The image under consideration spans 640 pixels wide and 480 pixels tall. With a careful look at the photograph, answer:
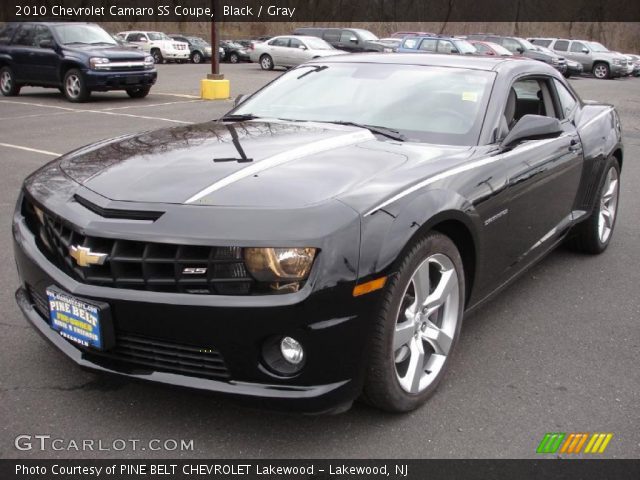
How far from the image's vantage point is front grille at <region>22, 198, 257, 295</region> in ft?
7.88

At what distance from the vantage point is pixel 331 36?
1190 inches

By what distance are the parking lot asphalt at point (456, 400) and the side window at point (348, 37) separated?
2608 centimetres

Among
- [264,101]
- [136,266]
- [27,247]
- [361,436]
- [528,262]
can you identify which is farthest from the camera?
[264,101]

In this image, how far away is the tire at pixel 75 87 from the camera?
14438 millimetres

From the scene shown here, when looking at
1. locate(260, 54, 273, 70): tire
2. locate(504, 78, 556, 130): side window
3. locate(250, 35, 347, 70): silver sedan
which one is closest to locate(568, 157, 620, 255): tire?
locate(504, 78, 556, 130): side window

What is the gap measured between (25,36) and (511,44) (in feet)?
73.2

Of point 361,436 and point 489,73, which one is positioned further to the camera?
point 489,73

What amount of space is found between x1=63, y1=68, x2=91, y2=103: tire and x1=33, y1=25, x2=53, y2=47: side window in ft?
3.43

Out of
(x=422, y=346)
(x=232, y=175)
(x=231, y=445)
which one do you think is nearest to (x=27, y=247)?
(x=232, y=175)

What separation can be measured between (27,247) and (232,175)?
3.11ft

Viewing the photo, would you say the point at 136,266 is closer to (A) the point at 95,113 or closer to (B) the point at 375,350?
(B) the point at 375,350

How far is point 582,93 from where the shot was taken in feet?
71.5

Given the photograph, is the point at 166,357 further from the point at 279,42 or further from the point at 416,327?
the point at 279,42

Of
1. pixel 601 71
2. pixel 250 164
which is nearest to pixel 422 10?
pixel 601 71
